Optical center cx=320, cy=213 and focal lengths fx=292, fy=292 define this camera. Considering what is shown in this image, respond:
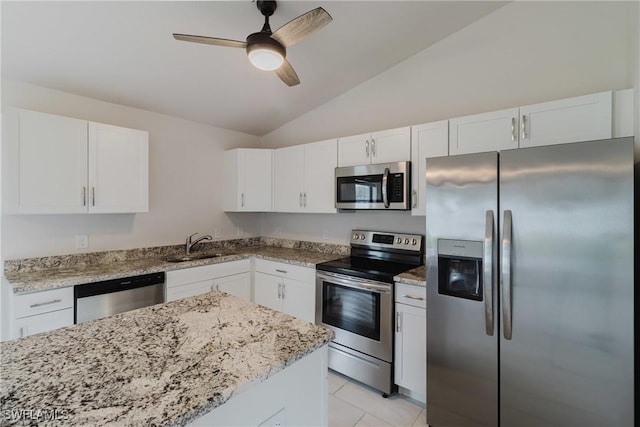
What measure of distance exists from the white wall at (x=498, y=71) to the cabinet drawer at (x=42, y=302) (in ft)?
7.85

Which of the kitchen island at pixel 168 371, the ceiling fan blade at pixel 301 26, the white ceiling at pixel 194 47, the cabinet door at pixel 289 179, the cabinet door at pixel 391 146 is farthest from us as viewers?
the cabinet door at pixel 289 179

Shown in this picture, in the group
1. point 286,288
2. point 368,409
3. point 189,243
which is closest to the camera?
point 368,409

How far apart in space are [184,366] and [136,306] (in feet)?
6.29

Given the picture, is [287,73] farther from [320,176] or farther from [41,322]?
[41,322]

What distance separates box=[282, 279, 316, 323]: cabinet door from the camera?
2.78 meters

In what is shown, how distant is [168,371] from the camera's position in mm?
846

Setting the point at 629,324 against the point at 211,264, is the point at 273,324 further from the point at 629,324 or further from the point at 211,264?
the point at 211,264

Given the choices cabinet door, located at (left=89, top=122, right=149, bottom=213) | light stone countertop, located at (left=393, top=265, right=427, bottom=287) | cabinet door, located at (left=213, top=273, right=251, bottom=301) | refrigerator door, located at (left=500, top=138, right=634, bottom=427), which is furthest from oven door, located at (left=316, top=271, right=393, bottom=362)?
cabinet door, located at (left=89, top=122, right=149, bottom=213)

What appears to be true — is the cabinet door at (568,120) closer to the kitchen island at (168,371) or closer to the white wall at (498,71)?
the white wall at (498,71)

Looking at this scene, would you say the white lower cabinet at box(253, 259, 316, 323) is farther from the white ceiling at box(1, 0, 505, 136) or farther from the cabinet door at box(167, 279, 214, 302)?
the white ceiling at box(1, 0, 505, 136)

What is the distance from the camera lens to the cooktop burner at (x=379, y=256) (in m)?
2.42

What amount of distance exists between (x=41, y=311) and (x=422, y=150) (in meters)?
3.00

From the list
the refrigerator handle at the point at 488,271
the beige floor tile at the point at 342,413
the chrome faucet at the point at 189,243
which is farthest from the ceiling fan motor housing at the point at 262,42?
the beige floor tile at the point at 342,413

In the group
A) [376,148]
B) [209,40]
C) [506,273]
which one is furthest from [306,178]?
[506,273]
